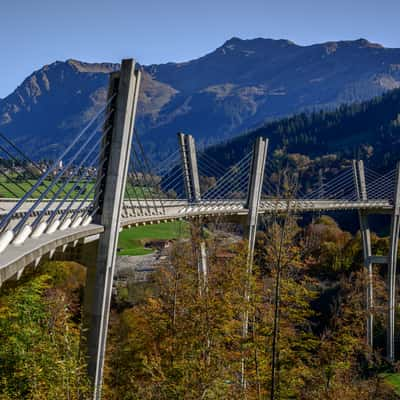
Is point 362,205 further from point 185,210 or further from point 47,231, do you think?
point 47,231

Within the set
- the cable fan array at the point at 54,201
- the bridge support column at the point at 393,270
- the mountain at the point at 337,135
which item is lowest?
the bridge support column at the point at 393,270

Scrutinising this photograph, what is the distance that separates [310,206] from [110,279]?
18.6 meters

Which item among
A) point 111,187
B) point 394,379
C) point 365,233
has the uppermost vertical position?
point 111,187

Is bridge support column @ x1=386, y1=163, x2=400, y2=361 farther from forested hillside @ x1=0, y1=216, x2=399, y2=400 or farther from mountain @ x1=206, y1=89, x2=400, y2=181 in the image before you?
mountain @ x1=206, y1=89, x2=400, y2=181

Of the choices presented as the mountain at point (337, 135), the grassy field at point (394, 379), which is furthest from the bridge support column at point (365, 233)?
the mountain at point (337, 135)

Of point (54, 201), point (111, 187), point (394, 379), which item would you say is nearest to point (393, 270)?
point (394, 379)

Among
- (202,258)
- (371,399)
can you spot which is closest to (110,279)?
(202,258)

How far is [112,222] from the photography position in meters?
11.8

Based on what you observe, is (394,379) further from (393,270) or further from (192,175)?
(192,175)

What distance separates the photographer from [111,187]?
1176 cm

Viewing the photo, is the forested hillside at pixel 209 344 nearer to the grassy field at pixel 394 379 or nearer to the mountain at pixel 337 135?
the grassy field at pixel 394 379

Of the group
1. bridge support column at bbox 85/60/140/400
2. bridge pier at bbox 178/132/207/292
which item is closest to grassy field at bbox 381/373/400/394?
bridge pier at bbox 178/132/207/292

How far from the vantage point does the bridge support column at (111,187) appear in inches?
462

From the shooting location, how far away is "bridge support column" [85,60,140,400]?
38.5ft
